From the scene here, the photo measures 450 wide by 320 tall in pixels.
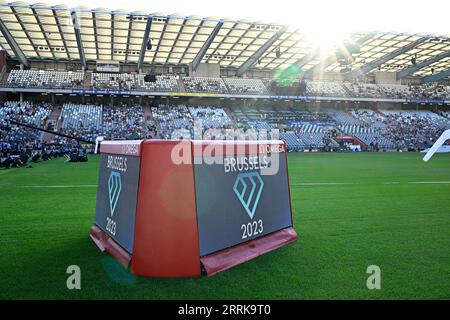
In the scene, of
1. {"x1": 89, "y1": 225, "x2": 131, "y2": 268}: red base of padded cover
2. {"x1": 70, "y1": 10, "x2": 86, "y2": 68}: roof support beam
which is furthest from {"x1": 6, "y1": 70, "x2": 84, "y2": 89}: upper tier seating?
{"x1": 89, "y1": 225, "x2": 131, "y2": 268}: red base of padded cover

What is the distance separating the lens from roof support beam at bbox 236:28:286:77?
3737cm

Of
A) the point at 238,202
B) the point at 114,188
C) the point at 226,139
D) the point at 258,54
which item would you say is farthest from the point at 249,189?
the point at 258,54

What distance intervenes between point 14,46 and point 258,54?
2461cm

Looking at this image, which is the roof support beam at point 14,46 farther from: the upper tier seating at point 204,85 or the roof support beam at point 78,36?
the upper tier seating at point 204,85

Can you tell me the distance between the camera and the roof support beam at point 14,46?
33.9m

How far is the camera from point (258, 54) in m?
42.7

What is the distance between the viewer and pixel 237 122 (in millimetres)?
45125

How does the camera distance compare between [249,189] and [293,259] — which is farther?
[249,189]

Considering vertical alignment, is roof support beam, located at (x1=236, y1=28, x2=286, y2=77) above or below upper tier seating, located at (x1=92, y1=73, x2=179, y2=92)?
above

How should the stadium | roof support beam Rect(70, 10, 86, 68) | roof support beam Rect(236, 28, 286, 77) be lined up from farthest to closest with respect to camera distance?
roof support beam Rect(236, 28, 286, 77) → roof support beam Rect(70, 10, 86, 68) → the stadium

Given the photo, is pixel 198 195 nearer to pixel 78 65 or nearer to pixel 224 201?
pixel 224 201

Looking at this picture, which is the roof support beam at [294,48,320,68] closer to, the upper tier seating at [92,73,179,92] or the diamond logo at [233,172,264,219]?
the upper tier seating at [92,73,179,92]

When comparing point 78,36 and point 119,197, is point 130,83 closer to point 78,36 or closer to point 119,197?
point 78,36
